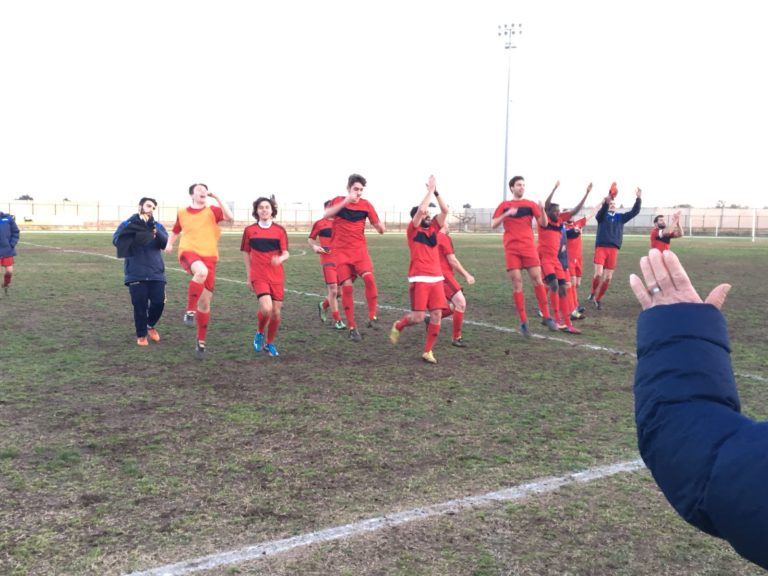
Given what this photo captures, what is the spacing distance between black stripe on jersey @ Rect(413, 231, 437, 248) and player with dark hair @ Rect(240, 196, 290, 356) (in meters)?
1.53

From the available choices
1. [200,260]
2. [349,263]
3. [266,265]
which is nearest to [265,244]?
[266,265]

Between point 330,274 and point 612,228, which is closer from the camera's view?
point 330,274

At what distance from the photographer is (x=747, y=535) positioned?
101 centimetres

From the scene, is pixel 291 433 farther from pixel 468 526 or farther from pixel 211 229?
pixel 211 229

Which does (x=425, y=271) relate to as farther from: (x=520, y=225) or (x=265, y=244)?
(x=520, y=225)

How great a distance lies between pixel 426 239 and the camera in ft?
26.0

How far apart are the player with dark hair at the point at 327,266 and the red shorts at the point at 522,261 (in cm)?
240

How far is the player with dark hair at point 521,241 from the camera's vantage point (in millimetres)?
9359

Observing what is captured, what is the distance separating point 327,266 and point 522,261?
2.82 metres

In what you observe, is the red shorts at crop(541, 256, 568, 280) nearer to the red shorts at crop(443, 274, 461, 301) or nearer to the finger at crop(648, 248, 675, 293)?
the red shorts at crop(443, 274, 461, 301)

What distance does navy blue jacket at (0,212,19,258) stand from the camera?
12789 mm

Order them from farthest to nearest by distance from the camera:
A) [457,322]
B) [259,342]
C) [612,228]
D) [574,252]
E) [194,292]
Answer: [612,228] → [574,252] → [194,292] → [457,322] → [259,342]

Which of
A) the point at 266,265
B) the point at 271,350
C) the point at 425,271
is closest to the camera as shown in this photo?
the point at 425,271

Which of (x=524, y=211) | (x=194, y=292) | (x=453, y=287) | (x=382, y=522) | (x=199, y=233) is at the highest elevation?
(x=524, y=211)
